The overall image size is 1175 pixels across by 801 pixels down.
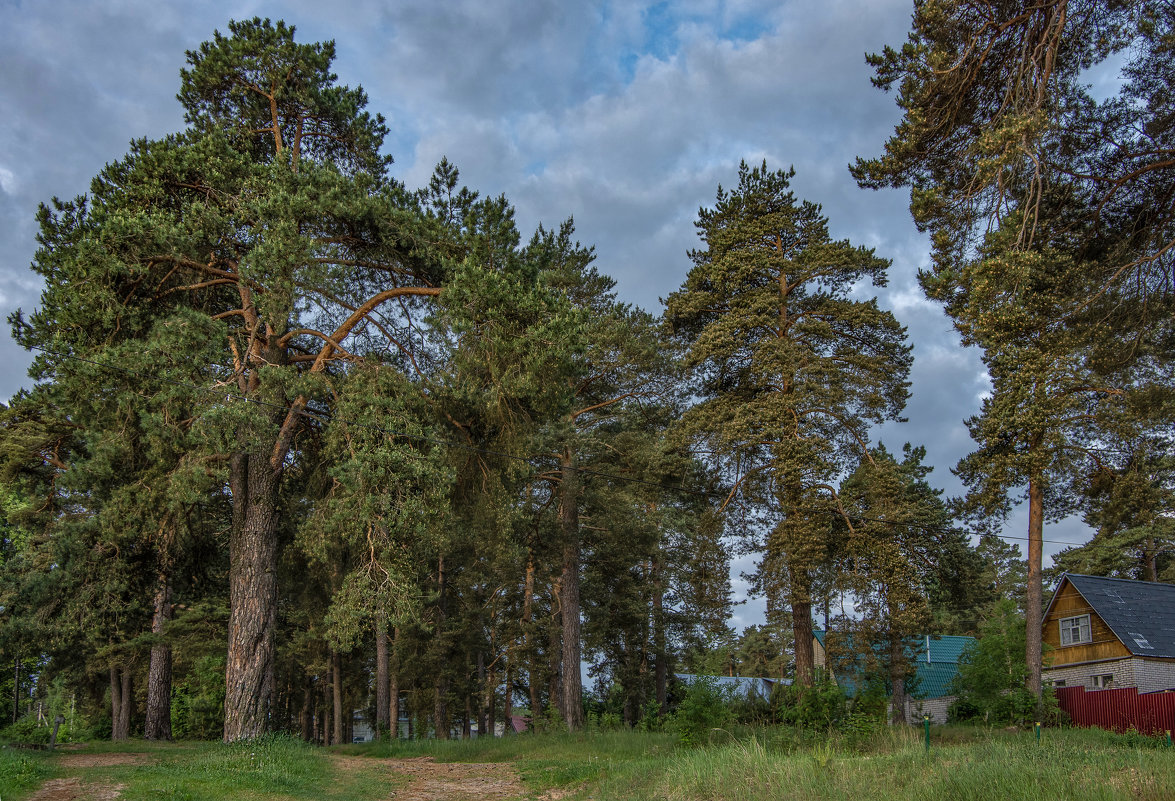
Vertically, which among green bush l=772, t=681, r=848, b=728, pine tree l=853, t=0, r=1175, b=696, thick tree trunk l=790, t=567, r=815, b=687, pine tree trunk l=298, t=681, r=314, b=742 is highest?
pine tree l=853, t=0, r=1175, b=696

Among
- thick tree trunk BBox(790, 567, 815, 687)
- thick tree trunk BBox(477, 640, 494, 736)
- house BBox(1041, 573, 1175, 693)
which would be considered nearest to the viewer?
thick tree trunk BBox(790, 567, 815, 687)

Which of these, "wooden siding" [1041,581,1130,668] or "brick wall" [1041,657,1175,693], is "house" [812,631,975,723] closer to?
"wooden siding" [1041,581,1130,668]

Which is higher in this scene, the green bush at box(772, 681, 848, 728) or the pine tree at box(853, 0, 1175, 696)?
the pine tree at box(853, 0, 1175, 696)

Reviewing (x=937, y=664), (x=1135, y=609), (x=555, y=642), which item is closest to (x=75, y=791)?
(x=555, y=642)

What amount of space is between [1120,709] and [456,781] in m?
19.5

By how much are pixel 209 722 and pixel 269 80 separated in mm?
35578

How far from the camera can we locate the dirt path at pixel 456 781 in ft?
31.3

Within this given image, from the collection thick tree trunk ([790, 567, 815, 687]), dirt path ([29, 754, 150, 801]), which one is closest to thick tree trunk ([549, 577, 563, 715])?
thick tree trunk ([790, 567, 815, 687])

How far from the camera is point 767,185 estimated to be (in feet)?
68.8

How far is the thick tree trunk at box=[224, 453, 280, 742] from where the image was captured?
41.8 ft

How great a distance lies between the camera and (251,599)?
13234 mm

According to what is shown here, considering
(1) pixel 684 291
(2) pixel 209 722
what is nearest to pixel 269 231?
(1) pixel 684 291

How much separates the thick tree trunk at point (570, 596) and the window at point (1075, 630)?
2118 centimetres

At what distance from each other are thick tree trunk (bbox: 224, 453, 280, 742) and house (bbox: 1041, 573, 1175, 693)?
1027 inches
